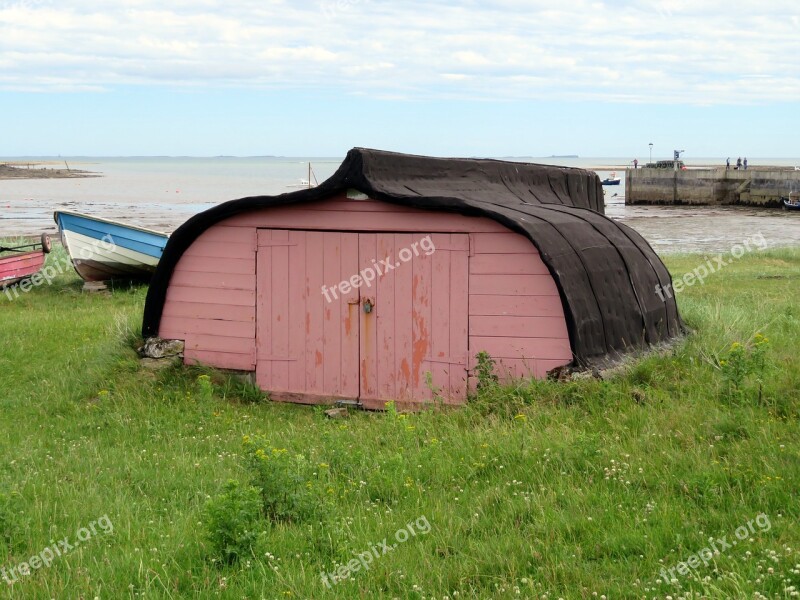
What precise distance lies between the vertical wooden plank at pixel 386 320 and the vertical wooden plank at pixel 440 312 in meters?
0.40

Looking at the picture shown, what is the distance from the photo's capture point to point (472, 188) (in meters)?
11.1

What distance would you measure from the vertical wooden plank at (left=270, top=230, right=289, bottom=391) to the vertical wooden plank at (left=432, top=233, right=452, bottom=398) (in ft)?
5.27

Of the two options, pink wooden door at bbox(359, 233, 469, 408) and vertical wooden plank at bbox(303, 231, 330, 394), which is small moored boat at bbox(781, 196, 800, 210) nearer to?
pink wooden door at bbox(359, 233, 469, 408)

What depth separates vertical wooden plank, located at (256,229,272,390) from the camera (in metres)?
10.3

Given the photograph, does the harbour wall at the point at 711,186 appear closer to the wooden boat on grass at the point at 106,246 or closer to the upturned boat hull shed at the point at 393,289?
the wooden boat on grass at the point at 106,246

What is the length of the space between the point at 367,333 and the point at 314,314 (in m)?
0.65

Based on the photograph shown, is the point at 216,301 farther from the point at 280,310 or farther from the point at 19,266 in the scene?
the point at 19,266

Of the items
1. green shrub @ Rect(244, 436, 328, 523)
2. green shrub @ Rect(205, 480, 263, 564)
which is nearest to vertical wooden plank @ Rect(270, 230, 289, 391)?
green shrub @ Rect(244, 436, 328, 523)

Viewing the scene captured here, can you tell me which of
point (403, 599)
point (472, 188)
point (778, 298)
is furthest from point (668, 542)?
point (778, 298)

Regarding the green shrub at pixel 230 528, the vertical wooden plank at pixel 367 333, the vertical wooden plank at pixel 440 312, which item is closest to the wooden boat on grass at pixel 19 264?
the vertical wooden plank at pixel 367 333

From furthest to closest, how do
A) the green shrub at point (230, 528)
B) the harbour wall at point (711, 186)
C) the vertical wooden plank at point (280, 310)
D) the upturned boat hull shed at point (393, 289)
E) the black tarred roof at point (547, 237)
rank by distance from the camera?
1. the harbour wall at point (711, 186)
2. the vertical wooden plank at point (280, 310)
3. the upturned boat hull shed at point (393, 289)
4. the black tarred roof at point (547, 237)
5. the green shrub at point (230, 528)

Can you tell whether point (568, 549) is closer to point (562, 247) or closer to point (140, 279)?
point (562, 247)

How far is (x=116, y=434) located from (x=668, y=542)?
5.52 m

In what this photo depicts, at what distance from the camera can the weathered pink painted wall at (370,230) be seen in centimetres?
934
